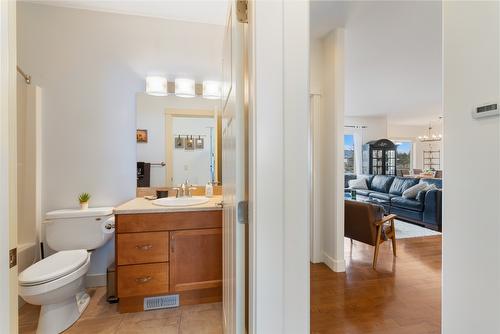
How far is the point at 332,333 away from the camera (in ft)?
5.39

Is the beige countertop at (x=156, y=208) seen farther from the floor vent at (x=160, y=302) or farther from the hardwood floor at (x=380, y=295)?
the hardwood floor at (x=380, y=295)

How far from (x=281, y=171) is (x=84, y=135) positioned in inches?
88.1

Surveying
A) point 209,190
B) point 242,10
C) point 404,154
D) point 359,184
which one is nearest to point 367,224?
point 209,190

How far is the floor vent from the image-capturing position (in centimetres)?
186

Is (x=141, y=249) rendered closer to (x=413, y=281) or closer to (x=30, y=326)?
(x=30, y=326)

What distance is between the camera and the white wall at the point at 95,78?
6.90ft

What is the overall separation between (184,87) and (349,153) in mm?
6769

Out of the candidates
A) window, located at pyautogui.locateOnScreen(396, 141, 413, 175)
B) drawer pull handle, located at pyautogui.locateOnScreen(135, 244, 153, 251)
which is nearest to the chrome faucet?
drawer pull handle, located at pyautogui.locateOnScreen(135, 244, 153, 251)

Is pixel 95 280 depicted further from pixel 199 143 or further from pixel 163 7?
pixel 163 7

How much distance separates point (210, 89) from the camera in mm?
2482

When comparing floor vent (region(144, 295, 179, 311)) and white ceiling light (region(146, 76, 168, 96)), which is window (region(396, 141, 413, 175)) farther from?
floor vent (region(144, 295, 179, 311))

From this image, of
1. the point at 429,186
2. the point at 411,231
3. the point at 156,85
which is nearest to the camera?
the point at 156,85

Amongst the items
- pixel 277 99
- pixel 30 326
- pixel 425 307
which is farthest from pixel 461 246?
pixel 30 326

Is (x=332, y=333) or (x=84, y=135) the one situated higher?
(x=84, y=135)
